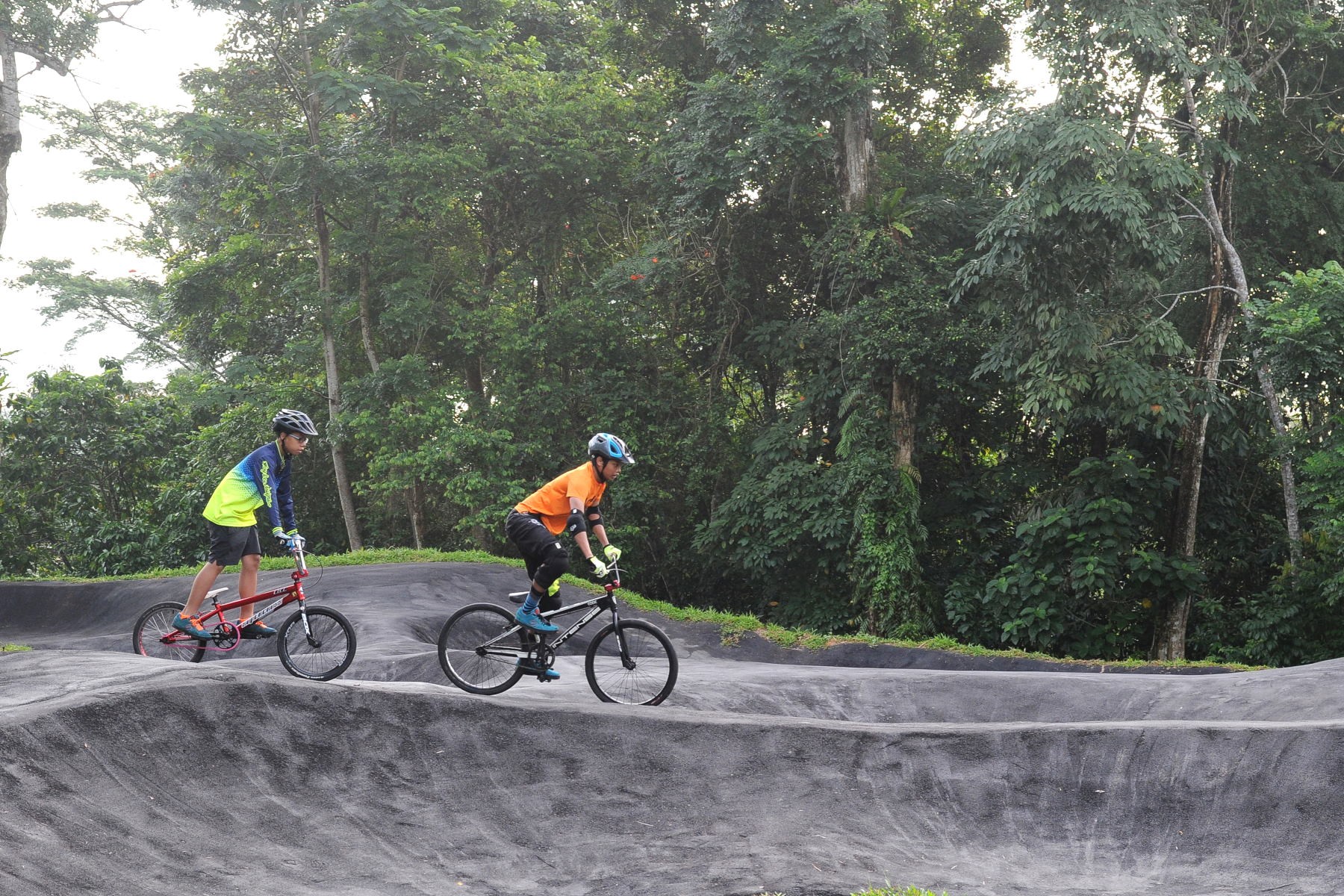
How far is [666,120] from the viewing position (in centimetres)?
1881

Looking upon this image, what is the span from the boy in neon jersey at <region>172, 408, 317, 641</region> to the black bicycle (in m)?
1.46

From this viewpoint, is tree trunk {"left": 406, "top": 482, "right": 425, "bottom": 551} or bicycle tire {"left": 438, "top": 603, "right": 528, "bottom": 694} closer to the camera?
bicycle tire {"left": 438, "top": 603, "right": 528, "bottom": 694}

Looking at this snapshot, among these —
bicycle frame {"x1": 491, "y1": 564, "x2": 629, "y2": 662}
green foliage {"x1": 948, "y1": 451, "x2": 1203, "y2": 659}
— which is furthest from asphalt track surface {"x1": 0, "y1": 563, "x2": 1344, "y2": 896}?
green foliage {"x1": 948, "y1": 451, "x2": 1203, "y2": 659}

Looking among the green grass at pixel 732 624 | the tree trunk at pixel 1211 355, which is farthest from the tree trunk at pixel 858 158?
the green grass at pixel 732 624

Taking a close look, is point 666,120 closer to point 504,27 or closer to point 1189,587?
point 504,27

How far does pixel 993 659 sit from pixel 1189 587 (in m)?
3.35

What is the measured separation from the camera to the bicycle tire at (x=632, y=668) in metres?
6.90

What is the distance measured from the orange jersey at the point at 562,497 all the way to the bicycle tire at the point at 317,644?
1696 mm

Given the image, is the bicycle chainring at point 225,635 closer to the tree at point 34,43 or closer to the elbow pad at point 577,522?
the elbow pad at point 577,522

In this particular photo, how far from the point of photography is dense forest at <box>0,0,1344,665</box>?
44.5ft

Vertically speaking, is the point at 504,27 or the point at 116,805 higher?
the point at 504,27

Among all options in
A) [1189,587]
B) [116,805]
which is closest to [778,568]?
[1189,587]

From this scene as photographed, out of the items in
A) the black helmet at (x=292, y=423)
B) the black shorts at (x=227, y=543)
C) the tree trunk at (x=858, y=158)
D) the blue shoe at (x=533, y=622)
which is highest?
the tree trunk at (x=858, y=158)

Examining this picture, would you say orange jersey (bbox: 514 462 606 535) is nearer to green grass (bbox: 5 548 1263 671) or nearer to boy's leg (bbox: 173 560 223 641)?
boy's leg (bbox: 173 560 223 641)
